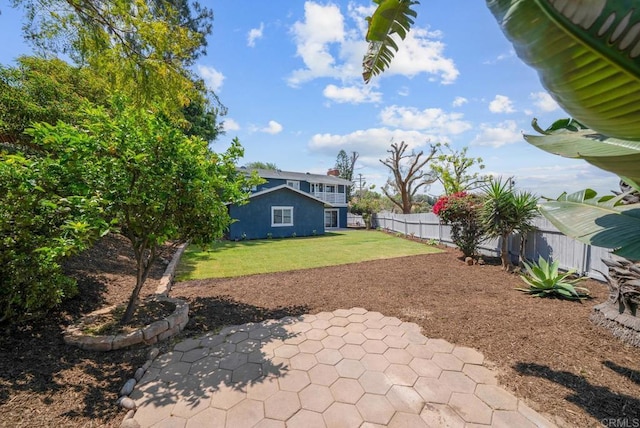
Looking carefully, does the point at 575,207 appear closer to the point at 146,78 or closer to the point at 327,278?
the point at 327,278

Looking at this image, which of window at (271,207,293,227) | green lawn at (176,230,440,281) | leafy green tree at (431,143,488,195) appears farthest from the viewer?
leafy green tree at (431,143,488,195)

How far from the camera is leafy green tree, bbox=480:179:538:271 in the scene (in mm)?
7422

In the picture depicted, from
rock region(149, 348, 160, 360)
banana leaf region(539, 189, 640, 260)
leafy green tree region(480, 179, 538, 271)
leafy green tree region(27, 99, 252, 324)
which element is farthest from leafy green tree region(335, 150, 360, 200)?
banana leaf region(539, 189, 640, 260)

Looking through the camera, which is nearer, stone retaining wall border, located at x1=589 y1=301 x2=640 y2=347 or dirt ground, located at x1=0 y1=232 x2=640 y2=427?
dirt ground, located at x1=0 y1=232 x2=640 y2=427

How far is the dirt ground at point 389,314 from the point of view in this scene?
2.45 meters

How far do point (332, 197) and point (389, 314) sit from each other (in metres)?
23.7

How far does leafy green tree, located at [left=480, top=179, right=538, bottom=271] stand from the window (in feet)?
43.9

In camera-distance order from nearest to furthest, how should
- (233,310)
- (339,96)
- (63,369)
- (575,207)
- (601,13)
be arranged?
1. (601,13)
2. (575,207)
3. (63,369)
4. (233,310)
5. (339,96)

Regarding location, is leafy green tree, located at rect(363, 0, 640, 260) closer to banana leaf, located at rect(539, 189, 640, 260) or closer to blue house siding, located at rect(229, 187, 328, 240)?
banana leaf, located at rect(539, 189, 640, 260)

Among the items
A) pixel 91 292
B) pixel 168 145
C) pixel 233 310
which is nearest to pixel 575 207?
pixel 168 145

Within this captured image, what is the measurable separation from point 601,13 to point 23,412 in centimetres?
448

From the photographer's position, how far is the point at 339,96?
12711 millimetres

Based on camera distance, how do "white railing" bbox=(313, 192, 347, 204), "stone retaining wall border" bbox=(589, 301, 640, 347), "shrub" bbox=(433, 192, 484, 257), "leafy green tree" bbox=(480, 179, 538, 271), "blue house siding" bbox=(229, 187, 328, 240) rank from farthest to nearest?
"white railing" bbox=(313, 192, 347, 204) → "blue house siding" bbox=(229, 187, 328, 240) → "shrub" bbox=(433, 192, 484, 257) → "leafy green tree" bbox=(480, 179, 538, 271) → "stone retaining wall border" bbox=(589, 301, 640, 347)
